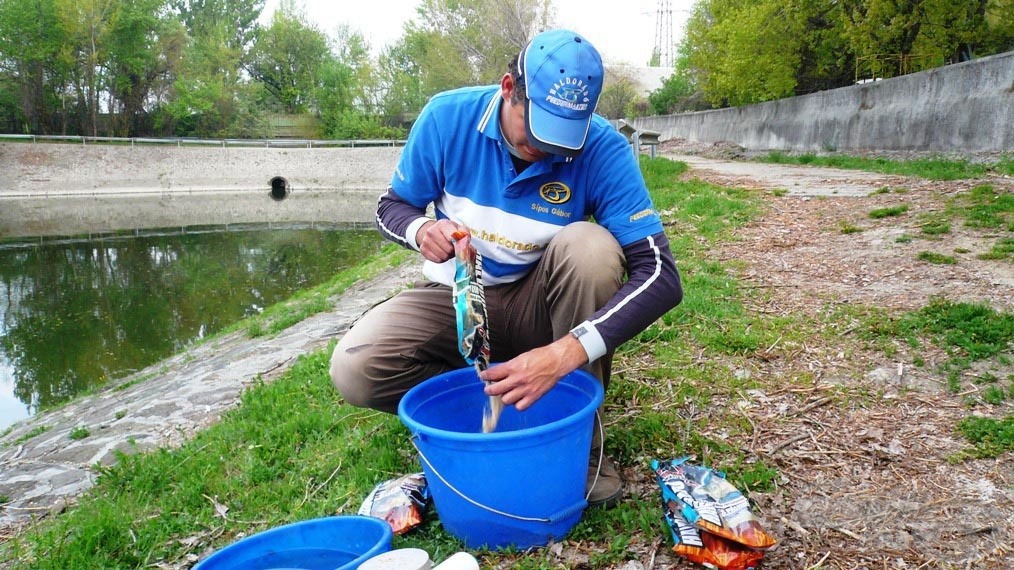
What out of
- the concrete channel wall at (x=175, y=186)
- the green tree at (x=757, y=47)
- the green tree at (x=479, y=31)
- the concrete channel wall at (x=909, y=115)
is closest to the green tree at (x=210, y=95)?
the concrete channel wall at (x=175, y=186)

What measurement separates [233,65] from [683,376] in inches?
2244

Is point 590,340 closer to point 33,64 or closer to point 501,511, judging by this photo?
point 501,511

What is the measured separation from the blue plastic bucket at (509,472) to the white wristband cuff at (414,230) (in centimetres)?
52

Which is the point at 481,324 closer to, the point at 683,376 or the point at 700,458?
the point at 700,458

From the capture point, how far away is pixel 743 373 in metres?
3.38

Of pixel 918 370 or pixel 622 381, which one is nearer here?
pixel 918 370

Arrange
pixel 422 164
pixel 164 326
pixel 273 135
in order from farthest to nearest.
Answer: pixel 273 135 → pixel 164 326 → pixel 422 164

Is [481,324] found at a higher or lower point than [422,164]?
lower

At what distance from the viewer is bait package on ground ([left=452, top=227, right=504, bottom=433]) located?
2178mm

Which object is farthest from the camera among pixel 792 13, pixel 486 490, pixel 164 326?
pixel 792 13

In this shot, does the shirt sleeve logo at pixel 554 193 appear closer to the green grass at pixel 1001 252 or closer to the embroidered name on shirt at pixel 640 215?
the embroidered name on shirt at pixel 640 215

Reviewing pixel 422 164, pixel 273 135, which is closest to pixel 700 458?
pixel 422 164

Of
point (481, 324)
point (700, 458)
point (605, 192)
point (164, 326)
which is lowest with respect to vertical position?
point (164, 326)

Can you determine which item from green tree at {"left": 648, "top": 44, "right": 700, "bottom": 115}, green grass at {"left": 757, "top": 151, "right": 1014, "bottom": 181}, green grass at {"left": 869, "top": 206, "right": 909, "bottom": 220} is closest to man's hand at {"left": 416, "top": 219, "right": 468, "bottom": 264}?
green grass at {"left": 869, "top": 206, "right": 909, "bottom": 220}
